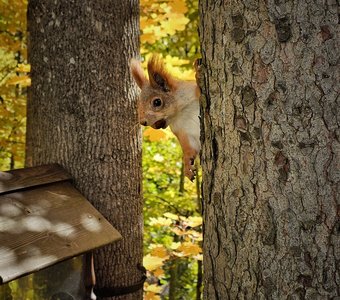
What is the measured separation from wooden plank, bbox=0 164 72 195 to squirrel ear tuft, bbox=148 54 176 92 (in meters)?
0.77

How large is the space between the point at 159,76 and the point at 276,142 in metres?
1.35

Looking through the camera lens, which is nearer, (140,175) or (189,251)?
Result: (140,175)

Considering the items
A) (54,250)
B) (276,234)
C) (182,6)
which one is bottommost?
(54,250)

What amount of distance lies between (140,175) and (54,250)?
99 cm

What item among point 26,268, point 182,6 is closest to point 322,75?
point 26,268

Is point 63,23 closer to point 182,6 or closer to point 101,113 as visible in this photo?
point 101,113

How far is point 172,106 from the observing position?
242 cm

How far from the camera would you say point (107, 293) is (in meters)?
2.80

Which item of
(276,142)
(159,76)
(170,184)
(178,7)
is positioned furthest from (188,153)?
(170,184)

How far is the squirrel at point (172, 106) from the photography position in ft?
7.86

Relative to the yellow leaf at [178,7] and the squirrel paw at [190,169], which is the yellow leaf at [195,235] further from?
the yellow leaf at [178,7]

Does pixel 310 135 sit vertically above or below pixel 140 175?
above

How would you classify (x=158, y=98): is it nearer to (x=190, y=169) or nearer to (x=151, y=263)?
(x=190, y=169)

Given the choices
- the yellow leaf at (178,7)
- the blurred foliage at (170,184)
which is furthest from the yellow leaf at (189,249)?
the yellow leaf at (178,7)
